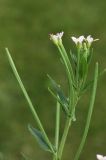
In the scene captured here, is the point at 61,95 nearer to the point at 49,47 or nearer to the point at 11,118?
the point at 11,118

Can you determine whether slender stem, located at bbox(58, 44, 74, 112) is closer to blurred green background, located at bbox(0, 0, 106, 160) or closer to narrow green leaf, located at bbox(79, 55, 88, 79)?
narrow green leaf, located at bbox(79, 55, 88, 79)

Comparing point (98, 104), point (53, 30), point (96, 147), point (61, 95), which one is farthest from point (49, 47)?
point (61, 95)

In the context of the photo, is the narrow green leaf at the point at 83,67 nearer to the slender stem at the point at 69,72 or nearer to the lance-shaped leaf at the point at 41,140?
the slender stem at the point at 69,72

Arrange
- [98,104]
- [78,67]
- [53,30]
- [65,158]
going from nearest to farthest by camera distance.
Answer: [78,67], [65,158], [98,104], [53,30]

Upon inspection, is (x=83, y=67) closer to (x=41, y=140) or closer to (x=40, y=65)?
(x=41, y=140)

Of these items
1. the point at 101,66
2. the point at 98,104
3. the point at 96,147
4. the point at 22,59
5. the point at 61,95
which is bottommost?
the point at 61,95

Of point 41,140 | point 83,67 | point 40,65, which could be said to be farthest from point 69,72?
point 40,65

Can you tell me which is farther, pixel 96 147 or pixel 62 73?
pixel 62 73

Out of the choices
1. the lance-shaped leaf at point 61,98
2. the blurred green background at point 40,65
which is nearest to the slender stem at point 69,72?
the lance-shaped leaf at point 61,98
